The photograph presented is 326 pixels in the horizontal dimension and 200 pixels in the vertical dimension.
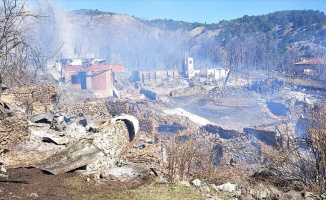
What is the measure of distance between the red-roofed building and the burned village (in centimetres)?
13

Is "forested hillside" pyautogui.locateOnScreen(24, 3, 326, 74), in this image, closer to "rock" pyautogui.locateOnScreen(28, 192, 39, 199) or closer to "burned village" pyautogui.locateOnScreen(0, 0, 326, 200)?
"burned village" pyautogui.locateOnScreen(0, 0, 326, 200)

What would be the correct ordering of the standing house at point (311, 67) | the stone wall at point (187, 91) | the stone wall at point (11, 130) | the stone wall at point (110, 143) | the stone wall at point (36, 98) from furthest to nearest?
the standing house at point (311, 67)
the stone wall at point (187, 91)
the stone wall at point (36, 98)
the stone wall at point (11, 130)
the stone wall at point (110, 143)

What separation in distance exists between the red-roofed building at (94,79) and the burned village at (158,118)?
13 cm

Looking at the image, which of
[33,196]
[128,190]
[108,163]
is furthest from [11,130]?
[128,190]

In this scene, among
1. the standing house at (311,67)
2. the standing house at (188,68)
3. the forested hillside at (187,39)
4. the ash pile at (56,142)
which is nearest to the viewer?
the ash pile at (56,142)

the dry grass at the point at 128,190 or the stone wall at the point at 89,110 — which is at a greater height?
the dry grass at the point at 128,190

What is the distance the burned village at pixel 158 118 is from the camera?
21.8 ft

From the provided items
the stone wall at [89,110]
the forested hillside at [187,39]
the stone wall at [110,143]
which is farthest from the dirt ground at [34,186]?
the forested hillside at [187,39]

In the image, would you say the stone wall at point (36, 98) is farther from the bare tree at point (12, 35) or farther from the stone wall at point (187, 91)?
the stone wall at point (187, 91)

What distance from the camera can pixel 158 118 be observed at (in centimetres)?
2338

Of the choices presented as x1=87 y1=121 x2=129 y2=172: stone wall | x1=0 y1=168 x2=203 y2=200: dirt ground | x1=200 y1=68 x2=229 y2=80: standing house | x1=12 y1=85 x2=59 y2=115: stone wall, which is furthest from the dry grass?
x1=200 y1=68 x2=229 y2=80: standing house

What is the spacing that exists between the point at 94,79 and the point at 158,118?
16130 millimetres

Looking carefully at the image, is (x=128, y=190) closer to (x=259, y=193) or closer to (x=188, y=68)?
(x=259, y=193)

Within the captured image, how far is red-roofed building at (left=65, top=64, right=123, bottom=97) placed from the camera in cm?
3650
